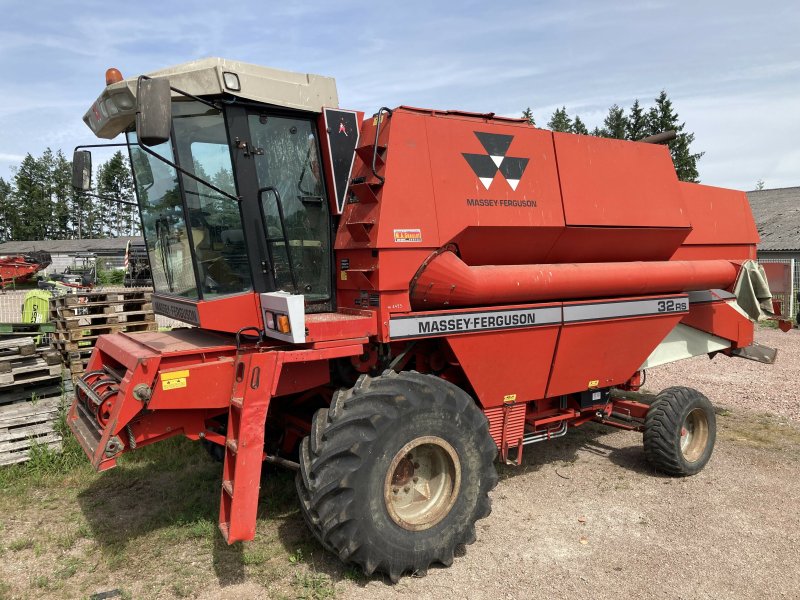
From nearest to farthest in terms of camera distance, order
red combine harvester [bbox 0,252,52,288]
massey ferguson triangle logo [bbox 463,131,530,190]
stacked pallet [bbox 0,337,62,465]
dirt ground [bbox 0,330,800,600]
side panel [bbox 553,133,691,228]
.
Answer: dirt ground [bbox 0,330,800,600]
massey ferguson triangle logo [bbox 463,131,530,190]
side panel [bbox 553,133,691,228]
stacked pallet [bbox 0,337,62,465]
red combine harvester [bbox 0,252,52,288]

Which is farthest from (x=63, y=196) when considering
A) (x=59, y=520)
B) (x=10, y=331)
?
(x=59, y=520)

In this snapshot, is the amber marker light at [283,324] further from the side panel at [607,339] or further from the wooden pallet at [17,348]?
the wooden pallet at [17,348]

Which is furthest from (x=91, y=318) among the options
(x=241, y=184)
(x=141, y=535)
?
(x=241, y=184)

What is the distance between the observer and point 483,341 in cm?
427

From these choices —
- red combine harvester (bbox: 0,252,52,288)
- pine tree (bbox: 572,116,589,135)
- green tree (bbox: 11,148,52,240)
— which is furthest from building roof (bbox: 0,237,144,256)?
pine tree (bbox: 572,116,589,135)

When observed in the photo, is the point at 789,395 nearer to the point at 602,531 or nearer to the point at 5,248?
the point at 602,531

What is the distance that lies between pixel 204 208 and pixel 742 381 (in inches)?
342

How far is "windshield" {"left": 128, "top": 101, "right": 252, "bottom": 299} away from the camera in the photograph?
3883mm

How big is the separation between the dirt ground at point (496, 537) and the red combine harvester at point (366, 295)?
36 cm

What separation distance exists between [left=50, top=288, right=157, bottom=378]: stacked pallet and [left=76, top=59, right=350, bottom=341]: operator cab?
8.58ft

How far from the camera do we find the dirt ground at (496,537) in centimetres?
354

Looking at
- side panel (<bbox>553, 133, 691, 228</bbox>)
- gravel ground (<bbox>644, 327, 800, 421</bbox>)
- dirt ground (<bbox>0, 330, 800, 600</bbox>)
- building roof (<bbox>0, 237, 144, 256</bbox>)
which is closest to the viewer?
dirt ground (<bbox>0, 330, 800, 600</bbox>)

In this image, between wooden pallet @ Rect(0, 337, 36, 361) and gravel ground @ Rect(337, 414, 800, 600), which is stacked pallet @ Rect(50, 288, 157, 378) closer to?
wooden pallet @ Rect(0, 337, 36, 361)

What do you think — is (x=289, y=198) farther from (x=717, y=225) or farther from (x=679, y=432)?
(x=717, y=225)
